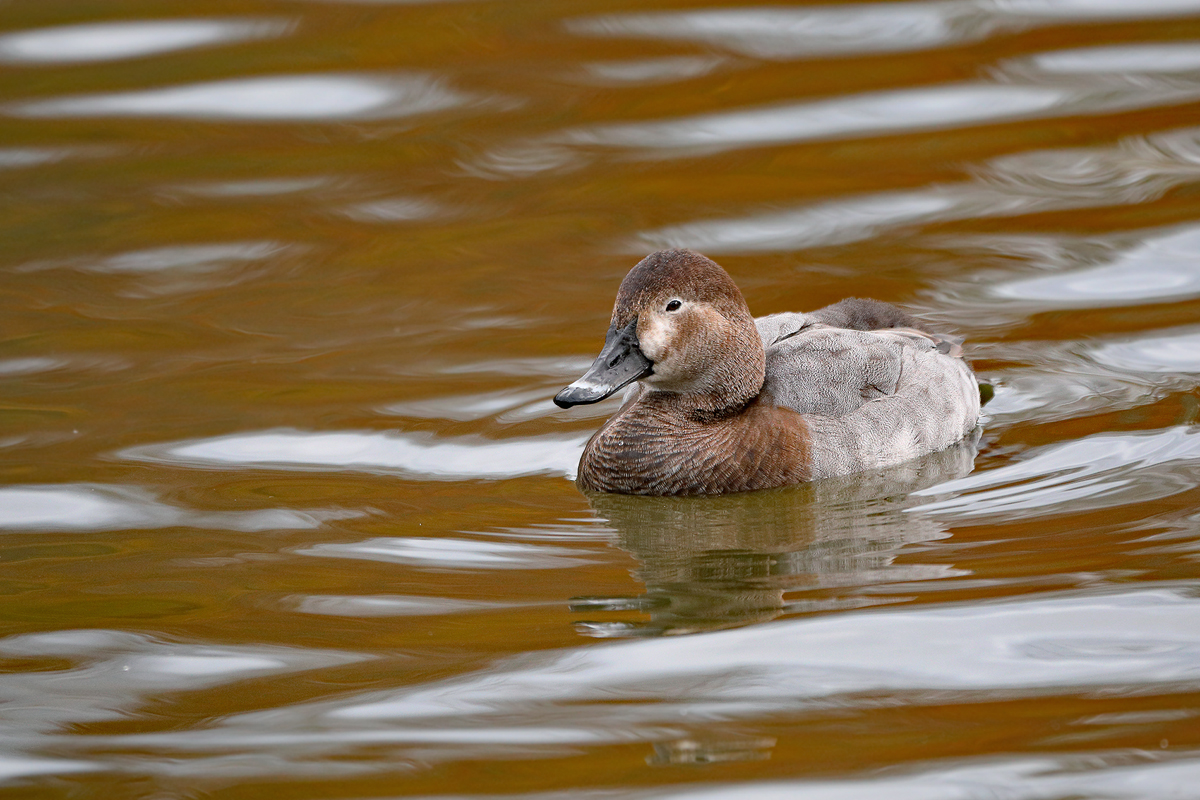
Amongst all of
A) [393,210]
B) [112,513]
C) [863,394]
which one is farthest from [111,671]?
[393,210]

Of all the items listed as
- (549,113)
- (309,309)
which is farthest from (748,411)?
(549,113)

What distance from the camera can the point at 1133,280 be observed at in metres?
7.94

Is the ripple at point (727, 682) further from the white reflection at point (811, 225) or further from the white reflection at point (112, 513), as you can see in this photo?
the white reflection at point (811, 225)

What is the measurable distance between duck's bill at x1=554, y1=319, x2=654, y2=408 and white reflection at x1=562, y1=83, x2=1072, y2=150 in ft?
12.4

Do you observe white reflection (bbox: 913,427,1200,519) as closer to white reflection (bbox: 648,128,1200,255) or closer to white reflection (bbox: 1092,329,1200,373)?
white reflection (bbox: 1092,329,1200,373)

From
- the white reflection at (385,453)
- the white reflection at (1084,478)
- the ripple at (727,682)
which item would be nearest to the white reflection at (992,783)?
the ripple at (727,682)

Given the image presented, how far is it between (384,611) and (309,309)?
363 cm

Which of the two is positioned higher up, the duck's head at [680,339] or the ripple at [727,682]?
the duck's head at [680,339]

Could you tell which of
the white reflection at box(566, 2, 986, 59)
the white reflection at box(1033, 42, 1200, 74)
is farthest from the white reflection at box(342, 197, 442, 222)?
the white reflection at box(1033, 42, 1200, 74)

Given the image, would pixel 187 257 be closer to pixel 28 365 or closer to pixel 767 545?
pixel 28 365

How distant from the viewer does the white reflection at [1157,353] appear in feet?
22.7

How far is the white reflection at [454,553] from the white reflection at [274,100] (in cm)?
487

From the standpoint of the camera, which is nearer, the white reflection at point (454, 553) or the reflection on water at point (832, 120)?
the white reflection at point (454, 553)

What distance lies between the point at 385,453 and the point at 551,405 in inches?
34.1
